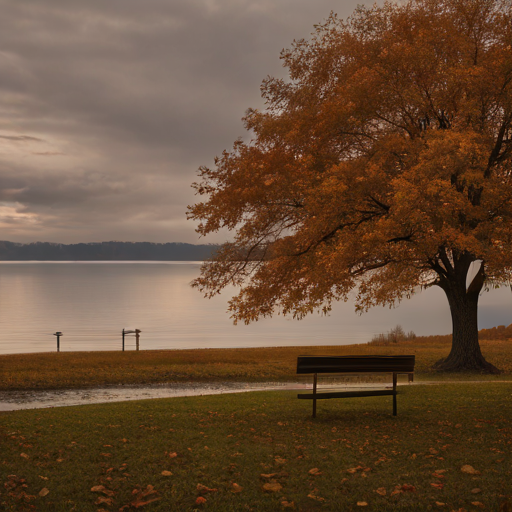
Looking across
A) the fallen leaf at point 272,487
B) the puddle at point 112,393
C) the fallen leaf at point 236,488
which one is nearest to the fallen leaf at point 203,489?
the fallen leaf at point 236,488

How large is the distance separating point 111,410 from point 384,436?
5.51m

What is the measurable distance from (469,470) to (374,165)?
392 inches

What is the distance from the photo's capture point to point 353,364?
30.4ft

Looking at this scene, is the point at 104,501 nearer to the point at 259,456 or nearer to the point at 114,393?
the point at 259,456

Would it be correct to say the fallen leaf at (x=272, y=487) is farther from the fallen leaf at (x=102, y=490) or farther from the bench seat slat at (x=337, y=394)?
the bench seat slat at (x=337, y=394)

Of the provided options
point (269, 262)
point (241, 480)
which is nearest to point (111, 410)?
point (241, 480)

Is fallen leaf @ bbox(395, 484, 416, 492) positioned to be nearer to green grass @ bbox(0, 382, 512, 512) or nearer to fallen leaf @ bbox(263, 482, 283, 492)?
green grass @ bbox(0, 382, 512, 512)

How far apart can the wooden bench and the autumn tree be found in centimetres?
513

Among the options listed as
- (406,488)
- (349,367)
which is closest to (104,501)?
(406,488)

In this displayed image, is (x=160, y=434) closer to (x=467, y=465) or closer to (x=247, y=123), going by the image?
(x=467, y=465)

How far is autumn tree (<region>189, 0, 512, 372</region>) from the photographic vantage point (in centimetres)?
1437

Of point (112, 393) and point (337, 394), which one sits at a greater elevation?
point (337, 394)

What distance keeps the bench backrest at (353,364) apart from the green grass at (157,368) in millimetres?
8528

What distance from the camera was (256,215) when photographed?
17.3 m
